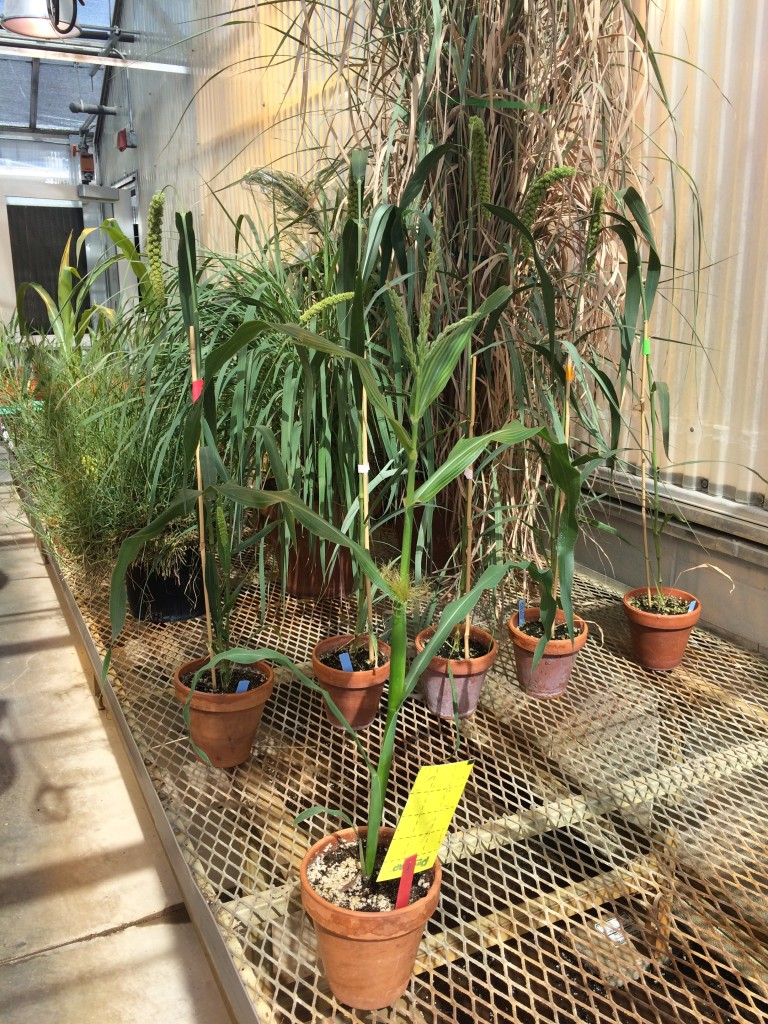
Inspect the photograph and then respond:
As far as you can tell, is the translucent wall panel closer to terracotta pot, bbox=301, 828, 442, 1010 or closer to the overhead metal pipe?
the overhead metal pipe

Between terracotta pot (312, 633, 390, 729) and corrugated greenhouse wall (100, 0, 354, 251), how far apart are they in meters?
1.95

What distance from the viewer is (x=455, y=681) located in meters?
1.27

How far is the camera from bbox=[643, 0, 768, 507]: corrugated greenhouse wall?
5.00 ft

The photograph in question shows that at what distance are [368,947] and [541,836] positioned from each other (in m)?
0.39

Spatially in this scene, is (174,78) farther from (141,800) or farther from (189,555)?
(141,800)

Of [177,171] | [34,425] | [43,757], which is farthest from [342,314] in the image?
[177,171]

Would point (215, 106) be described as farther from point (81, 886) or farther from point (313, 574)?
point (81, 886)

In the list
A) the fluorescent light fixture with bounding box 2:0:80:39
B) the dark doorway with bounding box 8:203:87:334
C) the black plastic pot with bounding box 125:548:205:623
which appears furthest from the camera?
the dark doorway with bounding box 8:203:87:334

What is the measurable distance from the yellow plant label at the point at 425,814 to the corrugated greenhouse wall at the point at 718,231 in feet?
Result: 3.57

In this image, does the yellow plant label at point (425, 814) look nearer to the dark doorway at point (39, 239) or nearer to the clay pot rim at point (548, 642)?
the clay pot rim at point (548, 642)

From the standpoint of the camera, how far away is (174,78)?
16.7ft

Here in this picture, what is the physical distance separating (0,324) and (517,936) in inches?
107

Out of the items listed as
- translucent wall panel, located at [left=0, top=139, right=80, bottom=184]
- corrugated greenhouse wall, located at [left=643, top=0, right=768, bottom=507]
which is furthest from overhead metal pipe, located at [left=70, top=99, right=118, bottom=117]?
corrugated greenhouse wall, located at [left=643, top=0, right=768, bottom=507]

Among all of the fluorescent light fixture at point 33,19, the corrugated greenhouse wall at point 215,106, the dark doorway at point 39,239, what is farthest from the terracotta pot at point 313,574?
the dark doorway at point 39,239
